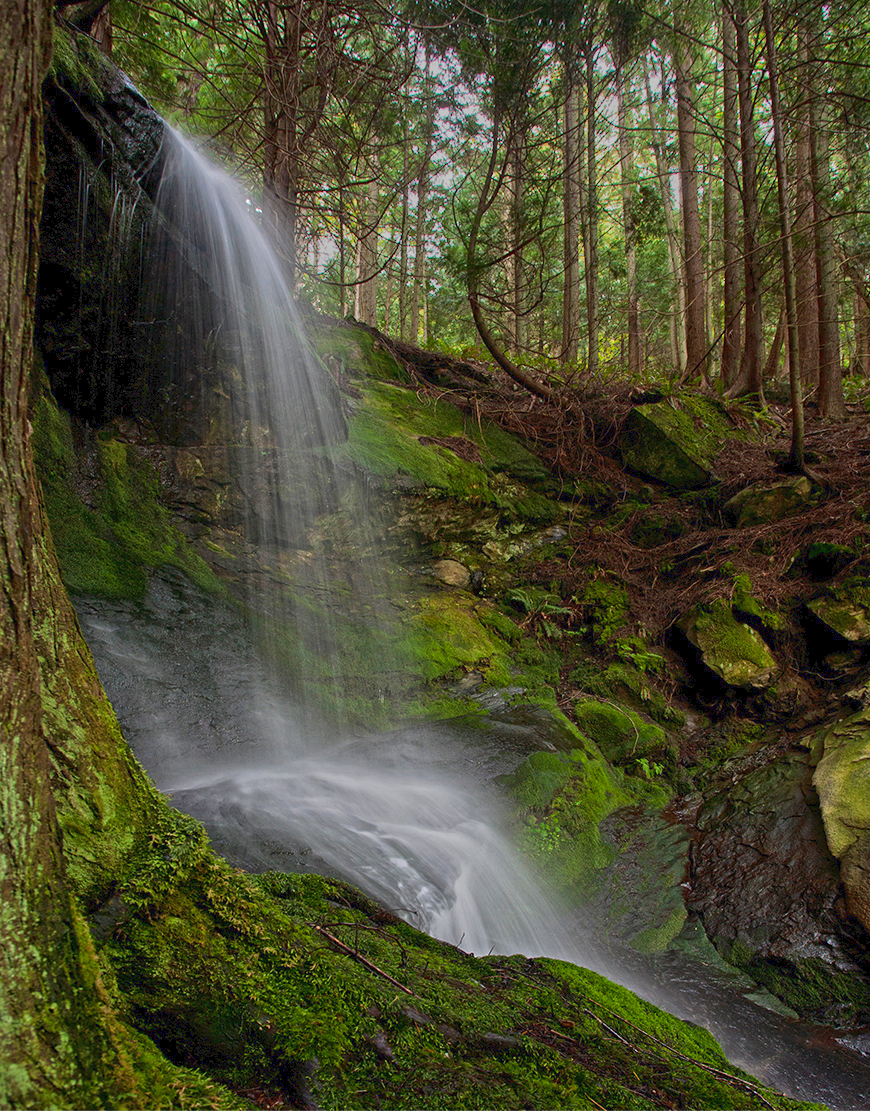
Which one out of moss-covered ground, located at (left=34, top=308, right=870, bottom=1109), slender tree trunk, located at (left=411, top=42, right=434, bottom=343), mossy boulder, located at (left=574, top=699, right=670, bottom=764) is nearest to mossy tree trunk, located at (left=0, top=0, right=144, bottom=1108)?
moss-covered ground, located at (left=34, top=308, right=870, bottom=1109)

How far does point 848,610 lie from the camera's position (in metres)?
5.83

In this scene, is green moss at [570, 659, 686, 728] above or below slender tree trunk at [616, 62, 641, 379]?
below

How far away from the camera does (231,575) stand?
5.68m

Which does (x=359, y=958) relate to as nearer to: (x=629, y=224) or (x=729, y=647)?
(x=729, y=647)

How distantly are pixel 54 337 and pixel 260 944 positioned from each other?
18.0 feet

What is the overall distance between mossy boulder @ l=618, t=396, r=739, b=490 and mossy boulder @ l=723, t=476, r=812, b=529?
0.71 meters

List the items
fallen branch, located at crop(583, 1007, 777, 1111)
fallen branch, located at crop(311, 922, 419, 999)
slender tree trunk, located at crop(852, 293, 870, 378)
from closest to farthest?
1. fallen branch, located at crop(311, 922, 419, 999)
2. fallen branch, located at crop(583, 1007, 777, 1111)
3. slender tree trunk, located at crop(852, 293, 870, 378)

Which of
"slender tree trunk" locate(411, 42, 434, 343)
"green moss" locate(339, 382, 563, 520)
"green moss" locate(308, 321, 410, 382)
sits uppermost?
"slender tree trunk" locate(411, 42, 434, 343)

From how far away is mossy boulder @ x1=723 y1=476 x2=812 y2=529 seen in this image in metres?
7.04

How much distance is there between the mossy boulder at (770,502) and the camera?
23.1ft

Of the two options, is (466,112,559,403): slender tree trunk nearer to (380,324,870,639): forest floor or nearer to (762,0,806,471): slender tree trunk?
(380,324,870,639): forest floor

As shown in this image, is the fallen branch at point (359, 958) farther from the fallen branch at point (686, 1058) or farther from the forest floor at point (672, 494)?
the forest floor at point (672, 494)

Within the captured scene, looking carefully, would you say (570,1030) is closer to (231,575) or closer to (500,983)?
(500,983)

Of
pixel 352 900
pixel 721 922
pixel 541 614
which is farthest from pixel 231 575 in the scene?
pixel 721 922
